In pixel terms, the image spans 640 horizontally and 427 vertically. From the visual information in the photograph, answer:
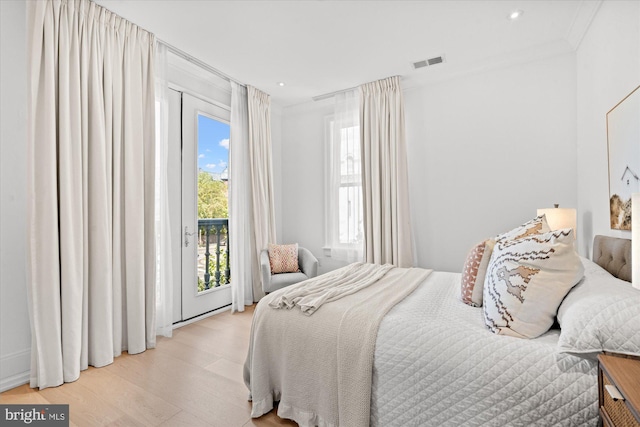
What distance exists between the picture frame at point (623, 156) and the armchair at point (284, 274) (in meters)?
2.85

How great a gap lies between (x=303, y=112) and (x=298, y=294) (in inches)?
135

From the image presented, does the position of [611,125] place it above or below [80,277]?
above

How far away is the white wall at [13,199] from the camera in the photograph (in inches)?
81.5

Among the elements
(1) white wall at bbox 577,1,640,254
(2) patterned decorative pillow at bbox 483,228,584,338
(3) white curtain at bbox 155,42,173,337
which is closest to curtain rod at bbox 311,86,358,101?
(3) white curtain at bbox 155,42,173,337

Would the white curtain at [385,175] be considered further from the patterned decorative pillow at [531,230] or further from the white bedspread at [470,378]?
the white bedspread at [470,378]

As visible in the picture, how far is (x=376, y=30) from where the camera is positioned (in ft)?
8.94

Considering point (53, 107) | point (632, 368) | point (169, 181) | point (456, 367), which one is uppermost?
point (53, 107)

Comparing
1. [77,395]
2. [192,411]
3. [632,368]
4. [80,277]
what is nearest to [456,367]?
[632,368]

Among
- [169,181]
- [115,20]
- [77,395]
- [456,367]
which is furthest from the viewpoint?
[169,181]

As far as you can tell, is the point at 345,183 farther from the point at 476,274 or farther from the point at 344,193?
the point at 476,274

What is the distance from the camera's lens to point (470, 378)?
125 centimetres

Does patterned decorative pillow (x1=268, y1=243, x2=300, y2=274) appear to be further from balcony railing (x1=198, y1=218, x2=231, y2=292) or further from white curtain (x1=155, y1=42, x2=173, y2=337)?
white curtain (x1=155, y1=42, x2=173, y2=337)

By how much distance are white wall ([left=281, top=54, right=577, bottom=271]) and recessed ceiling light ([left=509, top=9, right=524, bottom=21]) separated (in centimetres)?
80

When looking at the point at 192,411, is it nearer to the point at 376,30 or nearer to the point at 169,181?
the point at 169,181
